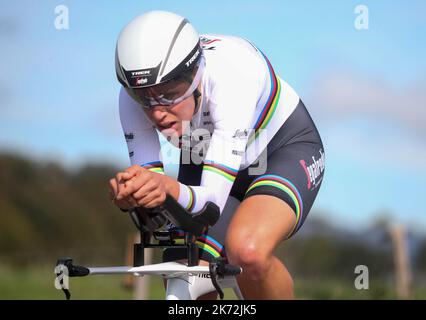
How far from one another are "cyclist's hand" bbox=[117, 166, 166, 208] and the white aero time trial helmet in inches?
26.2

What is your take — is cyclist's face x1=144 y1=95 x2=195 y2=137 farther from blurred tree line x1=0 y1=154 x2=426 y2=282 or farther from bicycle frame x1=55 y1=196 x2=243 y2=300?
blurred tree line x1=0 y1=154 x2=426 y2=282

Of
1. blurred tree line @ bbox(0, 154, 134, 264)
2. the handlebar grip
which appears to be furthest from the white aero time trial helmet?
blurred tree line @ bbox(0, 154, 134, 264)

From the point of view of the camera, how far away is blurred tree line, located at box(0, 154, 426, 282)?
38.6 meters

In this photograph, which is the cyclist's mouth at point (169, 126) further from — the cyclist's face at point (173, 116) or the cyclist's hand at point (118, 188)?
the cyclist's hand at point (118, 188)

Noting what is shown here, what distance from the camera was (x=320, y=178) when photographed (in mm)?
5781

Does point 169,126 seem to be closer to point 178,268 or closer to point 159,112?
point 159,112

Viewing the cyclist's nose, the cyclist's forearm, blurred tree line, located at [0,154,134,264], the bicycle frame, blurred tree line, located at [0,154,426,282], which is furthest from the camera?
blurred tree line, located at [0,154,134,264]

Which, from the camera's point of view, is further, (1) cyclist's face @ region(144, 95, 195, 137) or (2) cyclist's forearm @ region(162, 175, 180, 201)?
(1) cyclist's face @ region(144, 95, 195, 137)

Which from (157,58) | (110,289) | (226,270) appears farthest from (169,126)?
(110,289)

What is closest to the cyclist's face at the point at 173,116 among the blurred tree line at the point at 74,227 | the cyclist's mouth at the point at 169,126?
the cyclist's mouth at the point at 169,126

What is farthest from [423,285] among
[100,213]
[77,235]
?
[100,213]

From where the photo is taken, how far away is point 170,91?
195 inches

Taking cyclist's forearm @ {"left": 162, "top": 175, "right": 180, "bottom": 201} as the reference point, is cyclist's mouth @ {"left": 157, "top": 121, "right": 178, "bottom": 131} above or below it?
above
